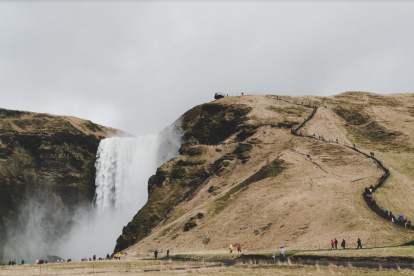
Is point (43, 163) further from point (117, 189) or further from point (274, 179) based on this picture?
point (274, 179)

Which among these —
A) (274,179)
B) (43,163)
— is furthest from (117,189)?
(274,179)

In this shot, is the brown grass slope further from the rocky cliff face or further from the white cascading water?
the rocky cliff face

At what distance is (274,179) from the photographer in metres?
62.9

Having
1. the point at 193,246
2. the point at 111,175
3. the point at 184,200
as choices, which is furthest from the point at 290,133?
the point at 111,175

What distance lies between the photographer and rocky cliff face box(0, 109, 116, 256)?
10988 centimetres

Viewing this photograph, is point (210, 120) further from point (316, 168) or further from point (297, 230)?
point (297, 230)

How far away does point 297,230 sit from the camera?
4694 centimetres

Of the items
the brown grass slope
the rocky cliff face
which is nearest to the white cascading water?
the rocky cliff face

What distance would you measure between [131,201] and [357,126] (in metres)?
56.2

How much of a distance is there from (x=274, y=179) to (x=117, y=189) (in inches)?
2092

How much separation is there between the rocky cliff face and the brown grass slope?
3451 centimetres

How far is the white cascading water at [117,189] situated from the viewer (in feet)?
328

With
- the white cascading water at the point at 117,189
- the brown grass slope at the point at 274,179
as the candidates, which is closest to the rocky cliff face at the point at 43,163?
the white cascading water at the point at 117,189

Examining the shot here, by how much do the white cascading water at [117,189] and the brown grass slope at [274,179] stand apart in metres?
9.64
